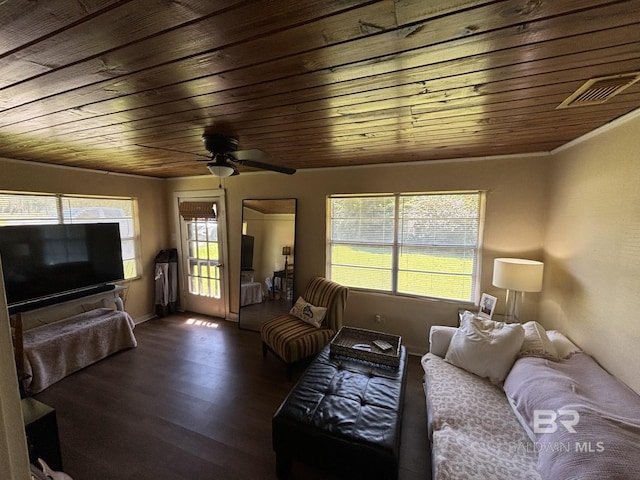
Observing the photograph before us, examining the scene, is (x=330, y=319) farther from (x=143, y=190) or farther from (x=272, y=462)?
(x=143, y=190)

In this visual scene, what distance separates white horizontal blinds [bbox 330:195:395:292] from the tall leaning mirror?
63 cm

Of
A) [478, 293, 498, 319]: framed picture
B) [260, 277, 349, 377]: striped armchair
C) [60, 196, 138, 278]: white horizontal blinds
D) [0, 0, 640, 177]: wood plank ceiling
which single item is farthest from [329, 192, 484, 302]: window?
[60, 196, 138, 278]: white horizontal blinds

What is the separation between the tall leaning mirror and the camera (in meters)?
3.79

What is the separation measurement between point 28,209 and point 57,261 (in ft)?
2.22

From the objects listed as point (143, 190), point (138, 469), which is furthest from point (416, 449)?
point (143, 190)

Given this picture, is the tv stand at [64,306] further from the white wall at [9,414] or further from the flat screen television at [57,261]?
the white wall at [9,414]

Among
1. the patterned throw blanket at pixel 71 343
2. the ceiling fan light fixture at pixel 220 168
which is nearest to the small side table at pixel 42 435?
the patterned throw blanket at pixel 71 343

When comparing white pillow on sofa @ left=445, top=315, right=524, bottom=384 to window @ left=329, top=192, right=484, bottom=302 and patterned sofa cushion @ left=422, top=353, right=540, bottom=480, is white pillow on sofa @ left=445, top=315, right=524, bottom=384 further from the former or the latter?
window @ left=329, top=192, right=484, bottom=302

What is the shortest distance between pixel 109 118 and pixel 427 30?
1891 mm

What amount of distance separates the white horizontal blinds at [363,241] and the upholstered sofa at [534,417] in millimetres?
1377

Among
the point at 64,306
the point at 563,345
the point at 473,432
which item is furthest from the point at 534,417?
the point at 64,306

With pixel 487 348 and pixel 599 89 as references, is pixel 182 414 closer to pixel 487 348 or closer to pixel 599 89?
pixel 487 348

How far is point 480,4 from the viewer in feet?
2.70

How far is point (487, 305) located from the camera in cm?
284
